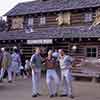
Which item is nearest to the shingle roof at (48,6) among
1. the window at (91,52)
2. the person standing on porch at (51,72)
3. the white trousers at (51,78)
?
the window at (91,52)

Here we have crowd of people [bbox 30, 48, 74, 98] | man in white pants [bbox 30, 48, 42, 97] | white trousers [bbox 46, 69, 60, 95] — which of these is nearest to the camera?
crowd of people [bbox 30, 48, 74, 98]

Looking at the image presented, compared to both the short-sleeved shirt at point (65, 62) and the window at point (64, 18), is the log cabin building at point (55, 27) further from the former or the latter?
the short-sleeved shirt at point (65, 62)

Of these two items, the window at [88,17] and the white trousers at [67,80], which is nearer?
the white trousers at [67,80]

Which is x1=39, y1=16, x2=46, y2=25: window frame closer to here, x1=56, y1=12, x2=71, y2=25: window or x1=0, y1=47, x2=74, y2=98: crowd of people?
x1=56, y1=12, x2=71, y2=25: window

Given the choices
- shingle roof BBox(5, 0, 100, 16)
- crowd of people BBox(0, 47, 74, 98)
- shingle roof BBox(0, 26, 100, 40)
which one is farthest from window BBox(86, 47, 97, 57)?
crowd of people BBox(0, 47, 74, 98)

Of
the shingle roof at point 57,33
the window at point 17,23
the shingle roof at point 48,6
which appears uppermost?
the shingle roof at point 48,6

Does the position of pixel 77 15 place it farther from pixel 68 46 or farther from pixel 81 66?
pixel 81 66

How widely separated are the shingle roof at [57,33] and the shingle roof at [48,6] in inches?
61.6

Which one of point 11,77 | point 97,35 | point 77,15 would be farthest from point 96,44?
point 11,77

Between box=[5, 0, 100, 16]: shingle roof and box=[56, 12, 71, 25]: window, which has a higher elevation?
box=[5, 0, 100, 16]: shingle roof

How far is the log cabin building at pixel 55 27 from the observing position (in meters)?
26.0

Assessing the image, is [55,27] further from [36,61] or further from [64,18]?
[36,61]

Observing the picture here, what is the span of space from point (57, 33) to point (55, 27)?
273 cm

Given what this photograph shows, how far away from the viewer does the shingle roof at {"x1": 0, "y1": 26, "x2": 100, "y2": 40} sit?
2509cm
